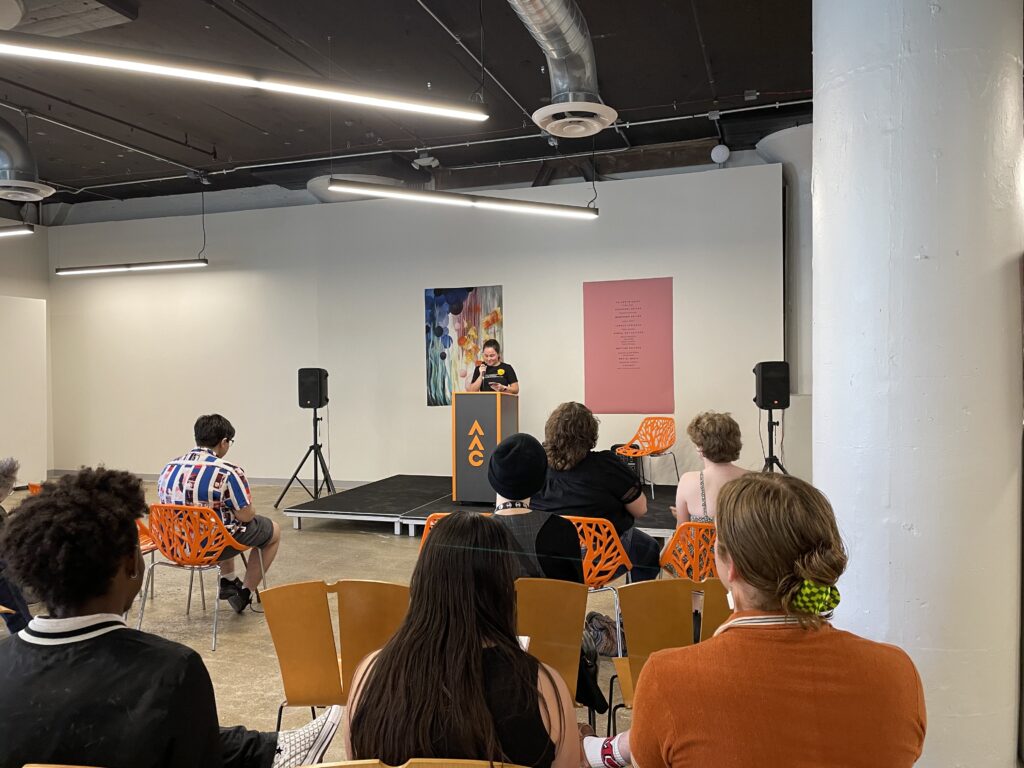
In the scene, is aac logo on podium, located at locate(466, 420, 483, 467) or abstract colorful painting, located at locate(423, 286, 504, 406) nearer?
aac logo on podium, located at locate(466, 420, 483, 467)

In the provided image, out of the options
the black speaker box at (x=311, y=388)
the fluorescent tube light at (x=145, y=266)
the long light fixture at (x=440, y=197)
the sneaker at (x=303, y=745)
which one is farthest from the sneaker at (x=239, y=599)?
the fluorescent tube light at (x=145, y=266)

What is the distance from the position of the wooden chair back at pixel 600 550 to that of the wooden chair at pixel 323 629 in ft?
4.36

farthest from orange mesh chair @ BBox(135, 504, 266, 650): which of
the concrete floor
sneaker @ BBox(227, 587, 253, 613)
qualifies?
sneaker @ BBox(227, 587, 253, 613)

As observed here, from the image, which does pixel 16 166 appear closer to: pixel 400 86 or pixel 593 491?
pixel 400 86

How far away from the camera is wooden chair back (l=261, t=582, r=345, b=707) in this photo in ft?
7.86

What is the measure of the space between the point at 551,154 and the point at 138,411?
6554 mm

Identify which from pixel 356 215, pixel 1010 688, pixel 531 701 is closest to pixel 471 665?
pixel 531 701

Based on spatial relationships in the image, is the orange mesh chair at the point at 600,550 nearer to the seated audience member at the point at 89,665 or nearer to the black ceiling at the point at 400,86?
the seated audience member at the point at 89,665

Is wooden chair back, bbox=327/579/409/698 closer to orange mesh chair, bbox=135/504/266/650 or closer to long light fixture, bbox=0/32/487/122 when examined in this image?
orange mesh chair, bbox=135/504/266/650

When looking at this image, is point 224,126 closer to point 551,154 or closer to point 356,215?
point 356,215

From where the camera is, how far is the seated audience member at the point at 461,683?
1389 mm

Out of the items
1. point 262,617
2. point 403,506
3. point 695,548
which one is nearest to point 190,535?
point 262,617

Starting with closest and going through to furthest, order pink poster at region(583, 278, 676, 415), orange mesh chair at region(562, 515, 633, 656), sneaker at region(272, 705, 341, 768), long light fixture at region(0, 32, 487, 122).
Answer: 1. sneaker at region(272, 705, 341, 768)
2. long light fixture at region(0, 32, 487, 122)
3. orange mesh chair at region(562, 515, 633, 656)
4. pink poster at region(583, 278, 676, 415)

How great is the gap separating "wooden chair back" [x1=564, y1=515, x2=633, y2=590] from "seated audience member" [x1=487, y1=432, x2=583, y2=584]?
54cm
